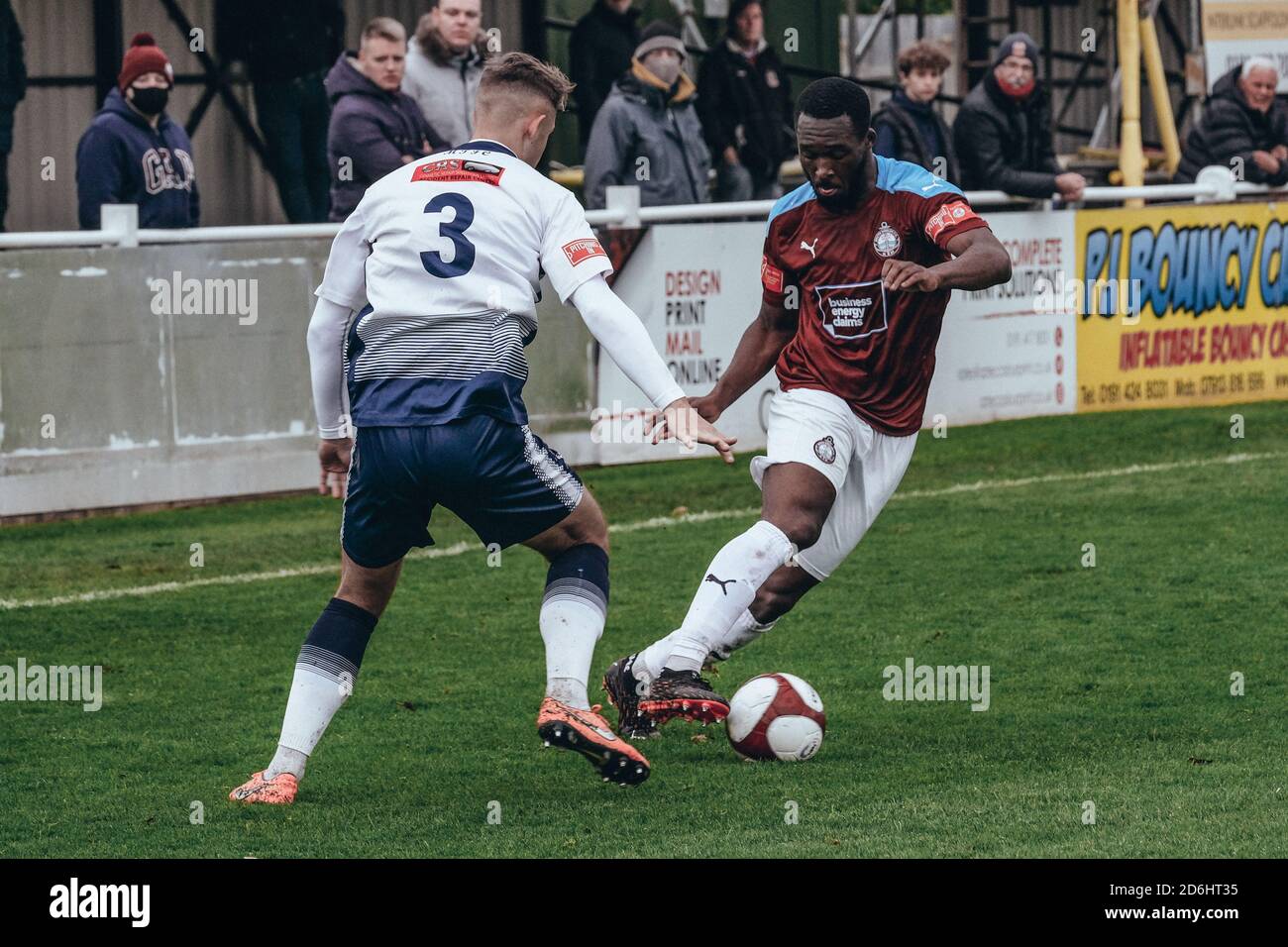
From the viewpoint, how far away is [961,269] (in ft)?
20.7

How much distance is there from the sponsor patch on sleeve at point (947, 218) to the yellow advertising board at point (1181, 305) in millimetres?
8038

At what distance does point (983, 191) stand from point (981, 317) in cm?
89

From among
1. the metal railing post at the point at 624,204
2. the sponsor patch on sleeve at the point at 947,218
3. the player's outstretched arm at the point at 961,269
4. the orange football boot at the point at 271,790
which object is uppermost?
the metal railing post at the point at 624,204

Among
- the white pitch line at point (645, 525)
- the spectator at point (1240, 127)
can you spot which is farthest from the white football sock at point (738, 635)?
the spectator at point (1240, 127)

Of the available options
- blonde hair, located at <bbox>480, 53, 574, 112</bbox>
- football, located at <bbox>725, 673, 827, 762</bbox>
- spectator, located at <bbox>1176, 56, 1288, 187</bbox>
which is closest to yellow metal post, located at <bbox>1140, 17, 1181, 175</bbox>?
spectator, located at <bbox>1176, 56, 1288, 187</bbox>

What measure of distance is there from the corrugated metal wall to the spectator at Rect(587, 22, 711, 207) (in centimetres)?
501

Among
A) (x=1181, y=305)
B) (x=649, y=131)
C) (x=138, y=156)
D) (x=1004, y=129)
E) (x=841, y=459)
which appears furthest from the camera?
(x=1181, y=305)

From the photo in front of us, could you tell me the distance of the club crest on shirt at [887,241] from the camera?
6.80 meters

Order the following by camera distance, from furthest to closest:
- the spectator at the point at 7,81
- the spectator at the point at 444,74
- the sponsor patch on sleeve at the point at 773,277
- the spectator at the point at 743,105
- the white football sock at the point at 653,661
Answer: the spectator at the point at 743,105 → the spectator at the point at 7,81 → the spectator at the point at 444,74 → the sponsor patch on sleeve at the point at 773,277 → the white football sock at the point at 653,661

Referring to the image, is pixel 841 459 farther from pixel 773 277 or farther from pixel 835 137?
pixel 835 137

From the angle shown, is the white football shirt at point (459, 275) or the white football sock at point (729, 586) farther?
the white football sock at point (729, 586)

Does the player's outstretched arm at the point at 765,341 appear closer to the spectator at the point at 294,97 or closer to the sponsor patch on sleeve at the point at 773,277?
the sponsor patch on sleeve at the point at 773,277

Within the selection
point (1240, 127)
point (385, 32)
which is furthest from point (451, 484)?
point (1240, 127)

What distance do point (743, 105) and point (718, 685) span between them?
292 inches
